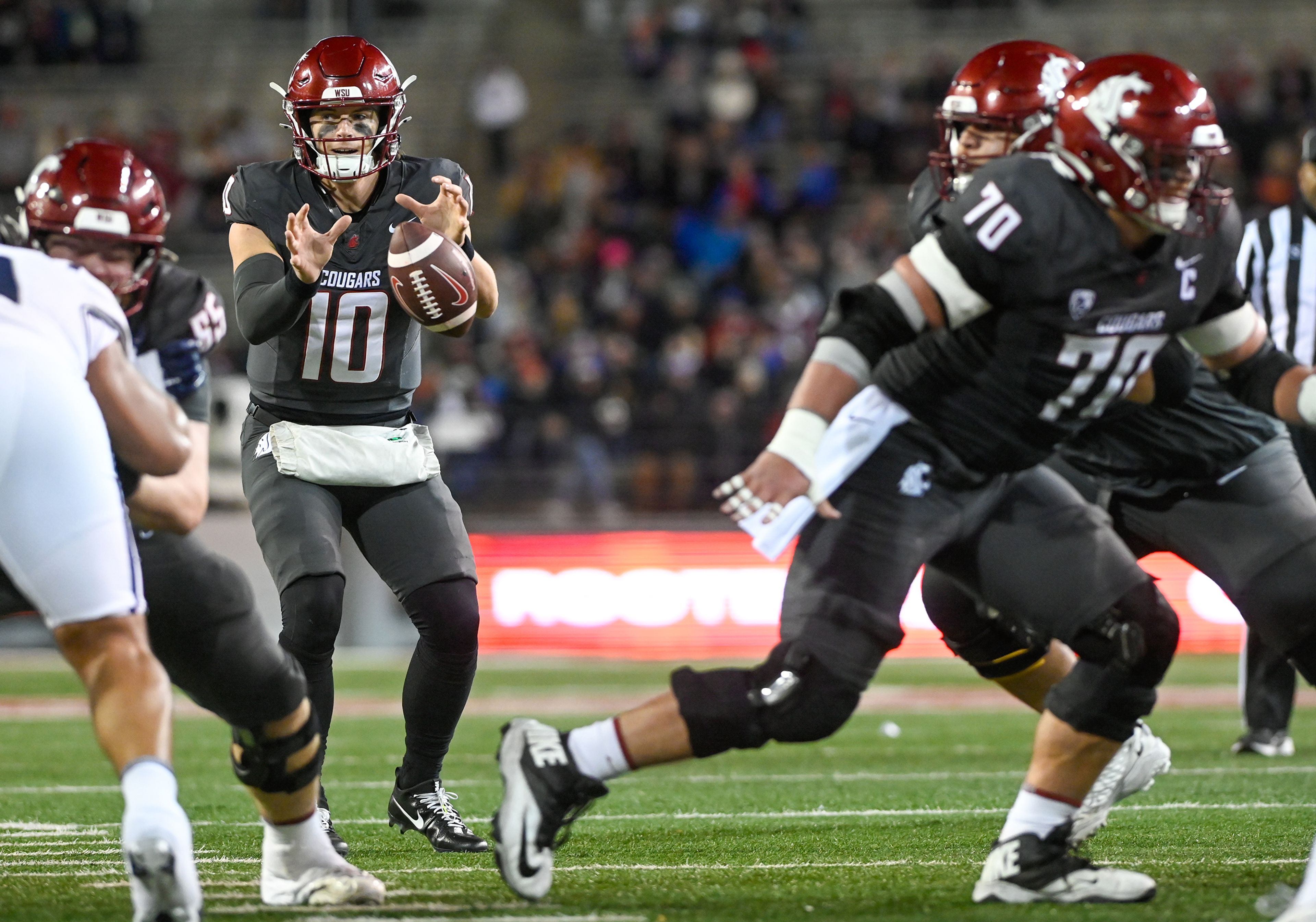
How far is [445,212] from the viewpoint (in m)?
4.37

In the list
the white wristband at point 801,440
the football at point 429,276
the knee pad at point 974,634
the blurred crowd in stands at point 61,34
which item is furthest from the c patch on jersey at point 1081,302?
the blurred crowd in stands at point 61,34

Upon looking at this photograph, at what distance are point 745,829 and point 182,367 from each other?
204cm

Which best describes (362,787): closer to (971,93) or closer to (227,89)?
(971,93)

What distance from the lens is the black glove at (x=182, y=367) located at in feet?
11.1

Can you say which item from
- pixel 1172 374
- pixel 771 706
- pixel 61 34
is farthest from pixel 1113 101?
pixel 61 34

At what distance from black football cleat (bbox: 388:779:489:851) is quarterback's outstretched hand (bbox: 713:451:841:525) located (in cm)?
150

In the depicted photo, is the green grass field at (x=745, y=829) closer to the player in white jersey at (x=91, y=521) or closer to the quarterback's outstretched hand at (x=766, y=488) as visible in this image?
the player in white jersey at (x=91, y=521)

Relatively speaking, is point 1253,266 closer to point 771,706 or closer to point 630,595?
point 771,706

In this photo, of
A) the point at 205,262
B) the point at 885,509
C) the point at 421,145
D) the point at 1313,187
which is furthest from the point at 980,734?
the point at 421,145

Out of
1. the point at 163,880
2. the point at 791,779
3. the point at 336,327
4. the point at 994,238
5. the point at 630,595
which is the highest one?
the point at 994,238

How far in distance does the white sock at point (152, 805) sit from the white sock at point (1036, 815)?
1.62 m

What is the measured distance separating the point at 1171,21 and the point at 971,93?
12735mm

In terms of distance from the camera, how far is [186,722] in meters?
8.34

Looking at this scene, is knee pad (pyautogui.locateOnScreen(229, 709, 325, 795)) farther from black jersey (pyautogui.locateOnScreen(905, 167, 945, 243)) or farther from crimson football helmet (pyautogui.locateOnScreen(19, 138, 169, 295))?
black jersey (pyautogui.locateOnScreen(905, 167, 945, 243))
